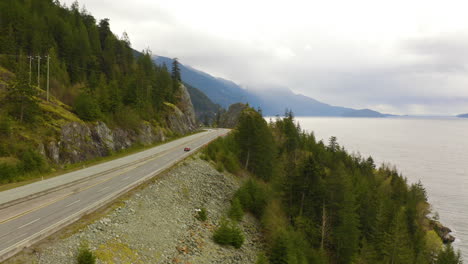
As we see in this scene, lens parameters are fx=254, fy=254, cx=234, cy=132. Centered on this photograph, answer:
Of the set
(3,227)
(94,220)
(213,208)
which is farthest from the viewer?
(213,208)

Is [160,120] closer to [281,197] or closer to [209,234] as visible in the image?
[281,197]

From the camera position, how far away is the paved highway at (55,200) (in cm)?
1574

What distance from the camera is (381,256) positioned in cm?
3581

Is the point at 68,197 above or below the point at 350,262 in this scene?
above

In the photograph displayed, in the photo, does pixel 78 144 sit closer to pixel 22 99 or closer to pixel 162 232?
pixel 22 99

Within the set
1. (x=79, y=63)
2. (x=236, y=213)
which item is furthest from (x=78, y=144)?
(x=79, y=63)

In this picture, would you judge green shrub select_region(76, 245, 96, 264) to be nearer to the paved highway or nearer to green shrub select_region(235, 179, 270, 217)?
the paved highway

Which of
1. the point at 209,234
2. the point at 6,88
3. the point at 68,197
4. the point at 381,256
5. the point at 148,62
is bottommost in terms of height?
the point at 381,256

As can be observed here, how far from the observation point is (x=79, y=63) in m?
69.1

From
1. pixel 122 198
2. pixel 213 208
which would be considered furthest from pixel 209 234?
pixel 122 198

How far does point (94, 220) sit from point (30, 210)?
18.5 feet

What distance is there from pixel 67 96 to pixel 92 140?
1488 centimetres

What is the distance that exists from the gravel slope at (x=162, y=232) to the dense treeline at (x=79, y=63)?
27127 millimetres

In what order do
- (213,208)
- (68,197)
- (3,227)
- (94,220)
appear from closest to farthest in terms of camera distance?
(3,227) → (94,220) → (68,197) → (213,208)
